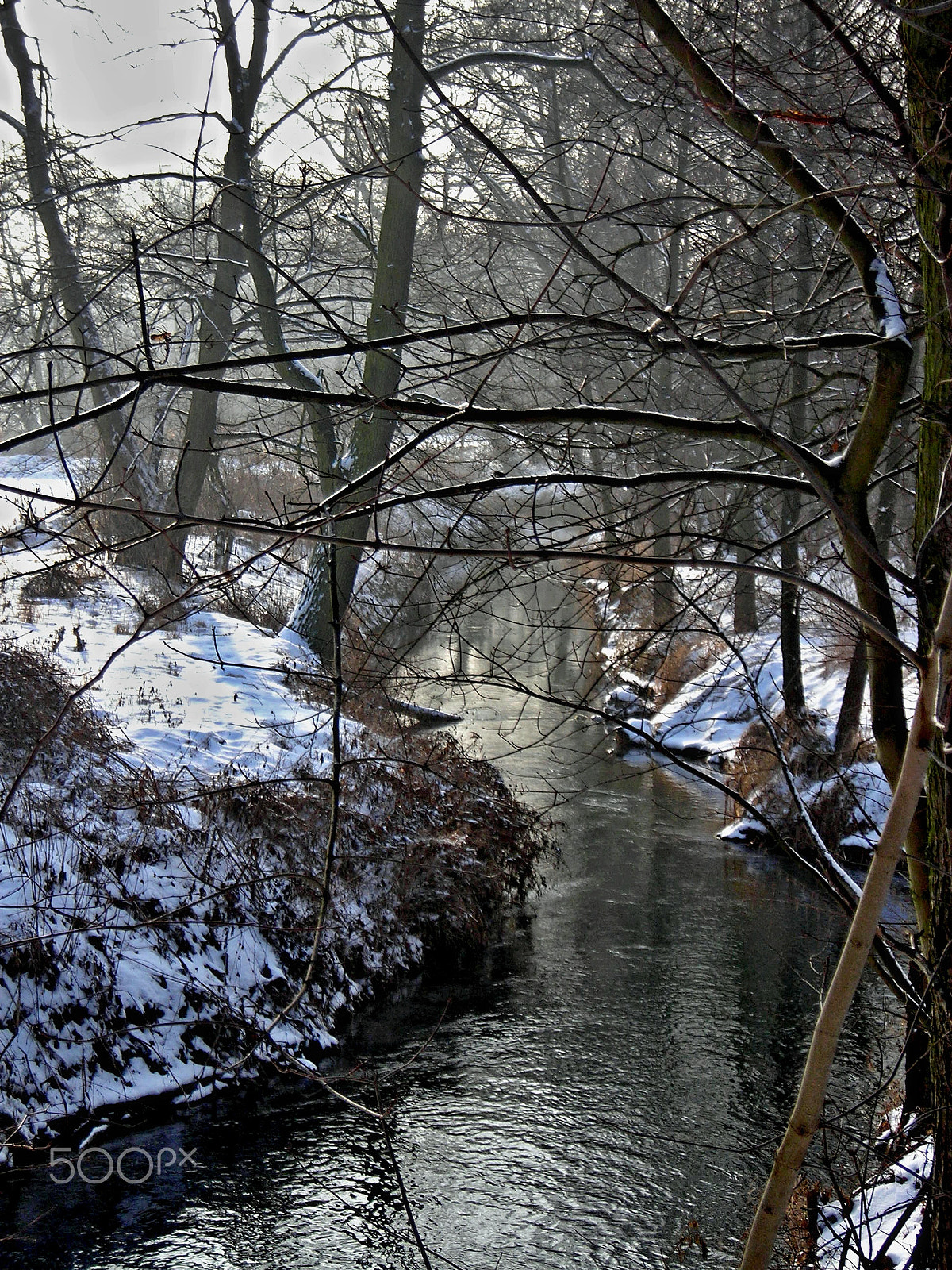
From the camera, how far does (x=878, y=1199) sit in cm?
417

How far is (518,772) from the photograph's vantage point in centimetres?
1270

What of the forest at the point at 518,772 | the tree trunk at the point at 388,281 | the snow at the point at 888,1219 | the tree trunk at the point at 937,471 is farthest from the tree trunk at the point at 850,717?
the tree trunk at the point at 937,471

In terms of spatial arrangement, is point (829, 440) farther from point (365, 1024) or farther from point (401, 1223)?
point (365, 1024)

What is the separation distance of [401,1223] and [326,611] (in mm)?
8745

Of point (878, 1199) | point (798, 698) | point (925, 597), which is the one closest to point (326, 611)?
point (798, 698)

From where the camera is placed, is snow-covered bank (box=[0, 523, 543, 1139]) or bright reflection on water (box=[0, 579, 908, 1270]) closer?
bright reflection on water (box=[0, 579, 908, 1270])

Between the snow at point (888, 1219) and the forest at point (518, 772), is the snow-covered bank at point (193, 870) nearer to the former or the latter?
the forest at point (518, 772)

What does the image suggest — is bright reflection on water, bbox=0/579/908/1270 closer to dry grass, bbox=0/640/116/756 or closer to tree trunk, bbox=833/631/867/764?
tree trunk, bbox=833/631/867/764

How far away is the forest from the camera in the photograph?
2.71 meters

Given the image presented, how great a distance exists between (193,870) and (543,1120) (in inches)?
121

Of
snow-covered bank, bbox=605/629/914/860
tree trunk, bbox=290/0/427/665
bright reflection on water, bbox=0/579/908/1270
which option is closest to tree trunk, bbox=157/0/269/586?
tree trunk, bbox=290/0/427/665

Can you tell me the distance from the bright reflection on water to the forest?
0.03 metres

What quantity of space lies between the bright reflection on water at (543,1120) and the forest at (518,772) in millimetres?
32

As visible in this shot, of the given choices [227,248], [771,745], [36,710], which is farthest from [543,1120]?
[227,248]
